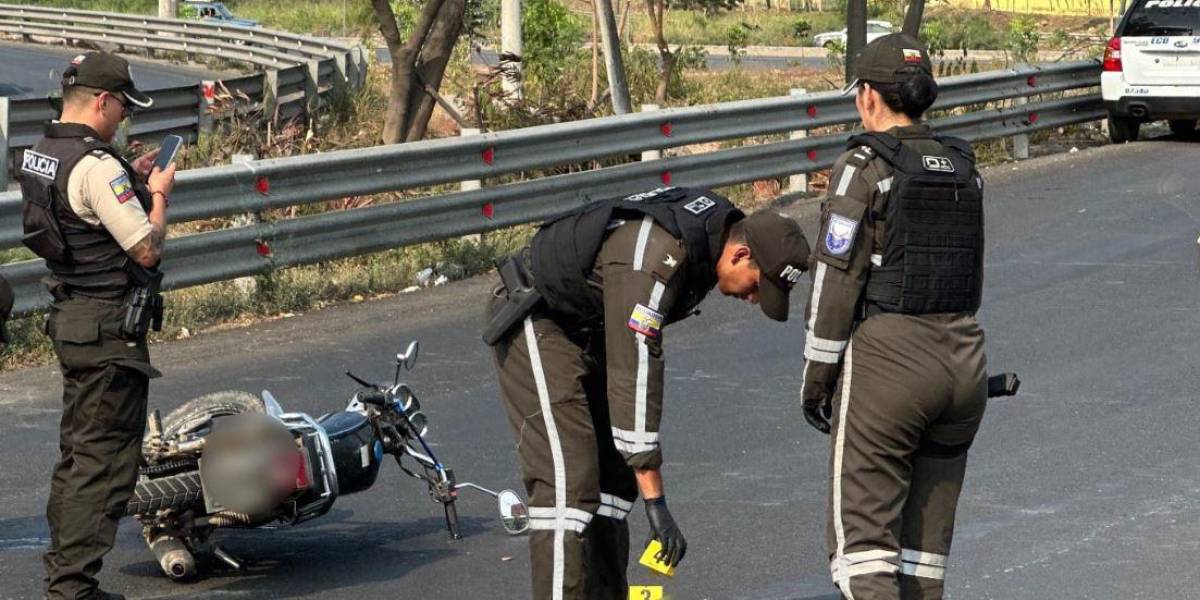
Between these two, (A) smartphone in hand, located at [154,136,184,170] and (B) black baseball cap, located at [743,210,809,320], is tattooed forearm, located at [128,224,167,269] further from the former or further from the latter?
(B) black baseball cap, located at [743,210,809,320]

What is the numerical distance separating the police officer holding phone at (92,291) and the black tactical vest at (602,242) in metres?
1.39

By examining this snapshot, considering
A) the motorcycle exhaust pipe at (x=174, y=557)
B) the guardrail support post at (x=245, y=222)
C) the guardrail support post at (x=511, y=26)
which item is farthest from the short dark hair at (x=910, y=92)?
the guardrail support post at (x=511, y=26)

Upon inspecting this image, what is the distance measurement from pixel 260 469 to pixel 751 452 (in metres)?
2.53

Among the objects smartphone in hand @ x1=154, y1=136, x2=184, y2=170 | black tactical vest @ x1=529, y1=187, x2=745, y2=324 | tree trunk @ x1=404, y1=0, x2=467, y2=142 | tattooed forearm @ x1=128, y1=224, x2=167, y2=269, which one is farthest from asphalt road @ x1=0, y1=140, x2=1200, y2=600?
tree trunk @ x1=404, y1=0, x2=467, y2=142

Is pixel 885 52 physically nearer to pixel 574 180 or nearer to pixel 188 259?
pixel 188 259

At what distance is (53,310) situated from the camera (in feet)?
18.4

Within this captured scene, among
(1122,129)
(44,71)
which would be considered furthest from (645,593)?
(44,71)

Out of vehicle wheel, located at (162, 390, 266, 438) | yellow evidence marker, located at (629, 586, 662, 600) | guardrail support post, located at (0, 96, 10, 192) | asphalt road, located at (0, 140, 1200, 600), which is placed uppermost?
guardrail support post, located at (0, 96, 10, 192)

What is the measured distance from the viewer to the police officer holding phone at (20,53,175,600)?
5398mm

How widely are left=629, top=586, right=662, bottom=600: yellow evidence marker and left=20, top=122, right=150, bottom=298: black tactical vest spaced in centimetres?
197

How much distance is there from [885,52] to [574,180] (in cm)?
738

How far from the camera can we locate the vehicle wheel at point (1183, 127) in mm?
18688

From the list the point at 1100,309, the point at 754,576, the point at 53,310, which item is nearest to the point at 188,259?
the point at 53,310

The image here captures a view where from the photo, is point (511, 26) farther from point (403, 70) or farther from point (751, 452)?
point (751, 452)
